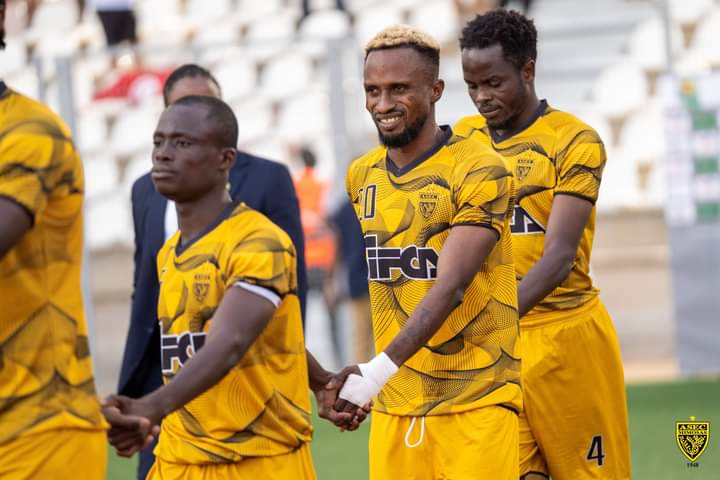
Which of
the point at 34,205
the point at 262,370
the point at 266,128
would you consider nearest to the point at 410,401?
the point at 262,370

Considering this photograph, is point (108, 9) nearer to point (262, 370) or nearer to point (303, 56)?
point (303, 56)

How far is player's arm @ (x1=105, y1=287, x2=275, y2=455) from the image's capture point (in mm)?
3947

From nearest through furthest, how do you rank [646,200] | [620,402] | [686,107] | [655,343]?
[620,402] < [686,107] < [655,343] < [646,200]

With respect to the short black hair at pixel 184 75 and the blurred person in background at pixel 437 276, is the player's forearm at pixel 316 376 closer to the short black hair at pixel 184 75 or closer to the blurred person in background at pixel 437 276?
the blurred person in background at pixel 437 276

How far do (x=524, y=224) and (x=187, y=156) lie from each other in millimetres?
1742

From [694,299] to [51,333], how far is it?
33.1 feet

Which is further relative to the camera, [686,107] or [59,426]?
[686,107]

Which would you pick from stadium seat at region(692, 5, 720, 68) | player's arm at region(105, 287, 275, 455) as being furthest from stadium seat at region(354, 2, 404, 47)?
player's arm at region(105, 287, 275, 455)

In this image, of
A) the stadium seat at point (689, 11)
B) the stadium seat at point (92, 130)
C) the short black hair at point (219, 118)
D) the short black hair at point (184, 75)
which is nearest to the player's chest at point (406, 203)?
the short black hair at point (219, 118)

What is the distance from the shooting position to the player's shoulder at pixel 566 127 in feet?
Result: 19.0

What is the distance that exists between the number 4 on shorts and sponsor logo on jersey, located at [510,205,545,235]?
914 mm

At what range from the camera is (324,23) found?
18.5 meters

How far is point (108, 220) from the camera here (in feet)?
51.0

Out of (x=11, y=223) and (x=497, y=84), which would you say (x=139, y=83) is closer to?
(x=497, y=84)
